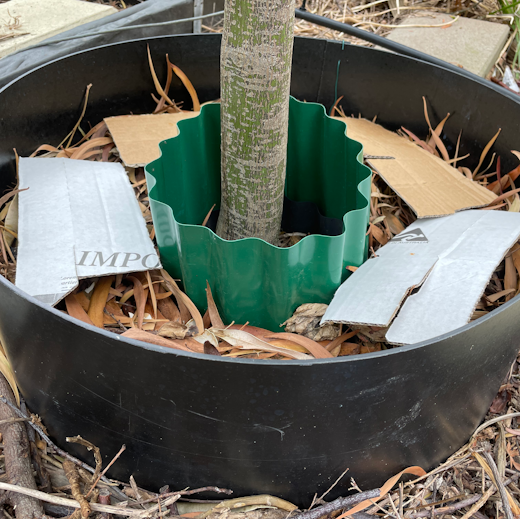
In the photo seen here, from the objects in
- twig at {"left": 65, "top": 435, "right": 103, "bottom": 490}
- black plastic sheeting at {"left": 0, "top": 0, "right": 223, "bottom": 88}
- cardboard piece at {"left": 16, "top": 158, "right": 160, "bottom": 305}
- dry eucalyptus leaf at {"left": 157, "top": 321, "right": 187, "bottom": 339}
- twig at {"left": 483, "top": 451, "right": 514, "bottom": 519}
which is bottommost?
twig at {"left": 483, "top": 451, "right": 514, "bottom": 519}

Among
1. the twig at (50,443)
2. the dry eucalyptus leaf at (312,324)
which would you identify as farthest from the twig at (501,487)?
the twig at (50,443)

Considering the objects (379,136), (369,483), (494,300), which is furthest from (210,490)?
(379,136)

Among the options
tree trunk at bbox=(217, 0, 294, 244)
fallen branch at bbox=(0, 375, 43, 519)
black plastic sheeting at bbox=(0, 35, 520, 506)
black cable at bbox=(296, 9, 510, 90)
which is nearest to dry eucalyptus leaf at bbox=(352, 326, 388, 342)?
black plastic sheeting at bbox=(0, 35, 520, 506)

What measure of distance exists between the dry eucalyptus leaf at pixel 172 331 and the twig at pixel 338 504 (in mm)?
380

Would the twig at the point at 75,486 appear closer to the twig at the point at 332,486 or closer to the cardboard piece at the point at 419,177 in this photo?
the twig at the point at 332,486

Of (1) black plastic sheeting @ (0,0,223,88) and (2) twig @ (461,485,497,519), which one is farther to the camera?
(1) black plastic sheeting @ (0,0,223,88)

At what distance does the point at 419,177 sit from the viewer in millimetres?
1327

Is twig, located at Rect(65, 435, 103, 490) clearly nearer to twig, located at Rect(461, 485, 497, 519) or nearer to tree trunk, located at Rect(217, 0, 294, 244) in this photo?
tree trunk, located at Rect(217, 0, 294, 244)

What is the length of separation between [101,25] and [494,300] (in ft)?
4.71

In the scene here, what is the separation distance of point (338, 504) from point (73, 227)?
78cm

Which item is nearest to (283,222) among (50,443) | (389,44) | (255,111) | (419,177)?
(419,177)

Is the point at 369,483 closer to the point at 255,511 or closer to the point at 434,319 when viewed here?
the point at 255,511

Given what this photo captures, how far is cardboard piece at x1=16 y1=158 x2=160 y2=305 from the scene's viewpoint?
1016mm

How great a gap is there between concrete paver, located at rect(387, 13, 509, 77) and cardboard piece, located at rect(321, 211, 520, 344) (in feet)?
4.03
